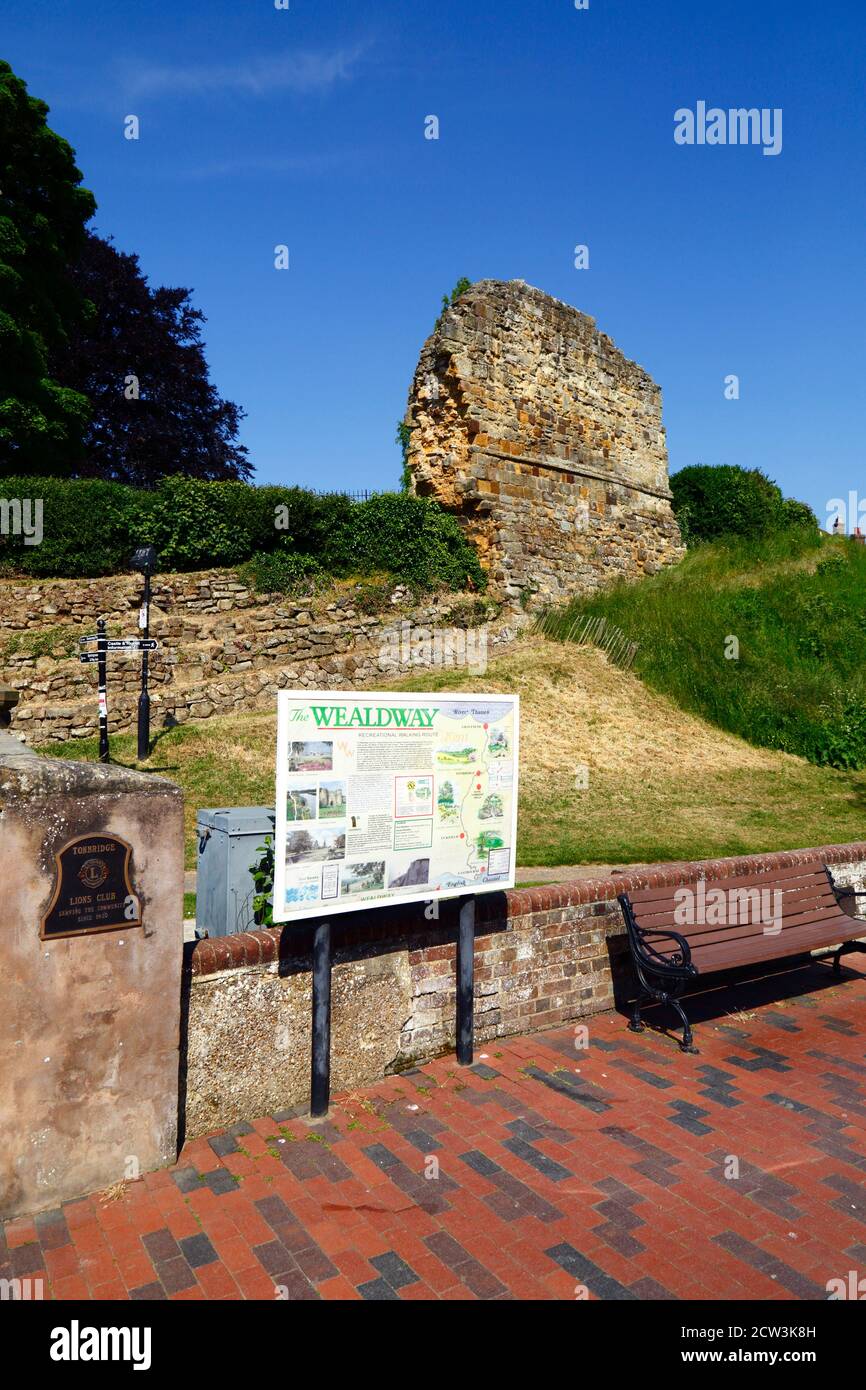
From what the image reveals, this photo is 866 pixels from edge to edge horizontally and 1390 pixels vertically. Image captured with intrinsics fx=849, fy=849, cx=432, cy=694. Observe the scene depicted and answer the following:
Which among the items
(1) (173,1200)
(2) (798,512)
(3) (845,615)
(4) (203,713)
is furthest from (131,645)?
(2) (798,512)

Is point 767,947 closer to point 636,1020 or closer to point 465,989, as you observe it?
point 636,1020

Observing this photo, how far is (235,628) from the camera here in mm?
14922

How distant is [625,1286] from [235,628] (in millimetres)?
12977

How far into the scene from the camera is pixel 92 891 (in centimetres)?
350

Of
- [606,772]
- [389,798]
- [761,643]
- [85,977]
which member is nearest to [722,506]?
[761,643]

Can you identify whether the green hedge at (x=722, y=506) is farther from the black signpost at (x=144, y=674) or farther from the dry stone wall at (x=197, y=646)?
the black signpost at (x=144, y=674)

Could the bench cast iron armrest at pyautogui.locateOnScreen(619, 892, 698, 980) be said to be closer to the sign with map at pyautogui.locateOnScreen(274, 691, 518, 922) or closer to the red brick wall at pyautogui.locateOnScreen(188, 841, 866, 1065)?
the red brick wall at pyautogui.locateOnScreen(188, 841, 866, 1065)

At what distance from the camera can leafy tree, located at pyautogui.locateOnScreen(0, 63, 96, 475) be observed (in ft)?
59.3

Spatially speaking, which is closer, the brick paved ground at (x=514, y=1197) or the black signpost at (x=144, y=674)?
the brick paved ground at (x=514, y=1197)

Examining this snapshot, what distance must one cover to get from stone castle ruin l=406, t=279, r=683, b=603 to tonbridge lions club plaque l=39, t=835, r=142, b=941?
48.8 feet

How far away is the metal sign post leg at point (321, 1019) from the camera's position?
4.29 m

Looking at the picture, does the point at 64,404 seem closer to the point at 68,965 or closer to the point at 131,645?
the point at 131,645

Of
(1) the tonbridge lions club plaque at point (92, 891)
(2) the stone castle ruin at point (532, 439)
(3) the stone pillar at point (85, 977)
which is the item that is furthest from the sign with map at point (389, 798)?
(2) the stone castle ruin at point (532, 439)

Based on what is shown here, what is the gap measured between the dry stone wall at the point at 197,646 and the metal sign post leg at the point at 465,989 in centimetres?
960
